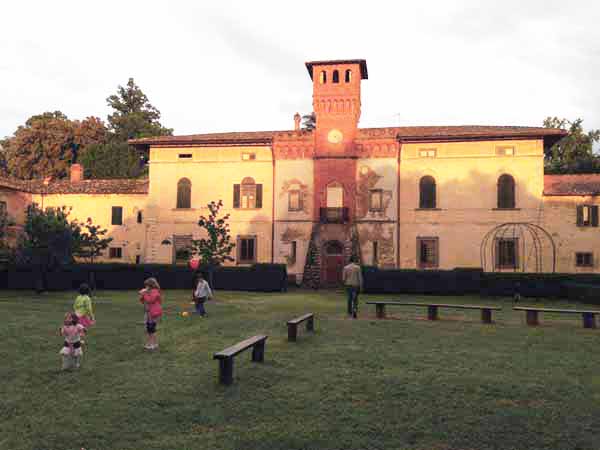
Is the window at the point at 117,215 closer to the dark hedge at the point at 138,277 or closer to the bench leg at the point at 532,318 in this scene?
the dark hedge at the point at 138,277

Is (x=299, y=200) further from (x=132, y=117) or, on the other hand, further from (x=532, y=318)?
(x=132, y=117)

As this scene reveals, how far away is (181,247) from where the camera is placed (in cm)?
3200

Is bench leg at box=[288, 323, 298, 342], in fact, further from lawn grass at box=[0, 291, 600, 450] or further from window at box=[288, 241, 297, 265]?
window at box=[288, 241, 297, 265]

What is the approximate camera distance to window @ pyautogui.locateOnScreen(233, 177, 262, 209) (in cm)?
3136

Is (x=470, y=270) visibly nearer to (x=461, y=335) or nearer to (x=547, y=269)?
(x=547, y=269)

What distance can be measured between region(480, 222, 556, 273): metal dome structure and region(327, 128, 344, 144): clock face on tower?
10073mm

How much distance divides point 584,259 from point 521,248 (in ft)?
Result: 11.1

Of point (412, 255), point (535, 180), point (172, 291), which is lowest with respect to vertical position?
point (172, 291)

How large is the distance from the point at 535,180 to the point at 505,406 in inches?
991

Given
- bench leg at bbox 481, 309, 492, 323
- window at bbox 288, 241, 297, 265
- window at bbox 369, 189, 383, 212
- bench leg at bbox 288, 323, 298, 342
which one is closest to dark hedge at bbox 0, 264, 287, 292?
window at bbox 288, 241, 297, 265

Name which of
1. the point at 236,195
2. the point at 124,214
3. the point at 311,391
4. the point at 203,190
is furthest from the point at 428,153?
the point at 311,391

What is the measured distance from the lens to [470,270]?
25.1 meters

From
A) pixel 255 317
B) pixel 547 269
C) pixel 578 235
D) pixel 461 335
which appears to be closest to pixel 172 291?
pixel 255 317

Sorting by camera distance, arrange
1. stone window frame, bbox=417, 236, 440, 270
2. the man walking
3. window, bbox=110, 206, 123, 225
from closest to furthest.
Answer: the man walking → stone window frame, bbox=417, 236, 440, 270 → window, bbox=110, 206, 123, 225
